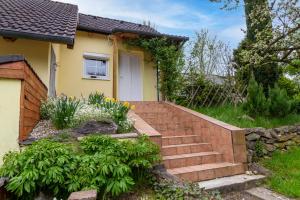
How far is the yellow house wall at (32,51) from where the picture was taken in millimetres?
6969

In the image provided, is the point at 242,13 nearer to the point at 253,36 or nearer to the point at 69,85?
the point at 253,36

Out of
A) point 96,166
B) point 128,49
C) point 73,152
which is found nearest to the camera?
point 96,166

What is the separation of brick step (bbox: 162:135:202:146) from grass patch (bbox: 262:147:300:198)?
69.1 inches

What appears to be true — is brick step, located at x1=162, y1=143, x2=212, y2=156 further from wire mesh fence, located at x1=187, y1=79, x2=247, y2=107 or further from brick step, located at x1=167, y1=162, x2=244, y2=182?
wire mesh fence, located at x1=187, y1=79, x2=247, y2=107

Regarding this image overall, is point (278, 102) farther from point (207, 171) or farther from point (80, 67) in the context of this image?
point (80, 67)

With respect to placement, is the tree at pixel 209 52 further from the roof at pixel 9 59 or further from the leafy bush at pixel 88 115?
the roof at pixel 9 59

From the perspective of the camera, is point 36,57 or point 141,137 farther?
point 36,57

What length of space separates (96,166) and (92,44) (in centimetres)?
825

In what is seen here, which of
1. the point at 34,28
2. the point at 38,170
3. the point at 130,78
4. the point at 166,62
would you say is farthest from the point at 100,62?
the point at 38,170

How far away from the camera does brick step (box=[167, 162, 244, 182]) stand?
5594 mm

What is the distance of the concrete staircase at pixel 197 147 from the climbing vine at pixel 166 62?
2549 millimetres

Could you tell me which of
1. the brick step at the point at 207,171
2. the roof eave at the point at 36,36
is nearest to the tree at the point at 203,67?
the brick step at the point at 207,171

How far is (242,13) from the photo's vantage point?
11359 millimetres

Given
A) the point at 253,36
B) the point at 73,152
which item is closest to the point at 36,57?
the point at 73,152
